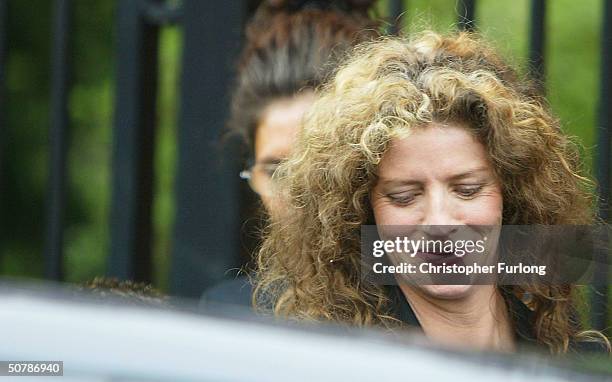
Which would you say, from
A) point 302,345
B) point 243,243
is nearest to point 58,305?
point 302,345

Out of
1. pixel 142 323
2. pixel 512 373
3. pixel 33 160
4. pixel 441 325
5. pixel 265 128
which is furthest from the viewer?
pixel 33 160

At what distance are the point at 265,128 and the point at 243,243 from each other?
61cm

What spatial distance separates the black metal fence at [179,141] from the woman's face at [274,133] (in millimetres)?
450

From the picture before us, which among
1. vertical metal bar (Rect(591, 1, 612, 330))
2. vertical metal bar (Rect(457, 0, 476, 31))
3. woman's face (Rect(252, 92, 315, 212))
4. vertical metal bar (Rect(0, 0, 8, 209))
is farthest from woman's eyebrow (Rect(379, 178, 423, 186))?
vertical metal bar (Rect(0, 0, 8, 209))

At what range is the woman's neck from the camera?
6.56 ft

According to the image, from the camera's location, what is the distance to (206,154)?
3.39 meters

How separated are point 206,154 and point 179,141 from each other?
0.09 meters

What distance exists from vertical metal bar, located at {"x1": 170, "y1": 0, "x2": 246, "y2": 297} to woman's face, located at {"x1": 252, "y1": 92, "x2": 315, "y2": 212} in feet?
1.71

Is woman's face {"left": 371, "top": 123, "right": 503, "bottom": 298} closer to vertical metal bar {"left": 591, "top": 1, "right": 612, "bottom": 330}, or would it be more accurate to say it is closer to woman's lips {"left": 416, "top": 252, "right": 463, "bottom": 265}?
woman's lips {"left": 416, "top": 252, "right": 463, "bottom": 265}

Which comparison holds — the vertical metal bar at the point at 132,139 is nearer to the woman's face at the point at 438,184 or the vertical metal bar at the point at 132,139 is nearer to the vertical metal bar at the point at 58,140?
the vertical metal bar at the point at 58,140

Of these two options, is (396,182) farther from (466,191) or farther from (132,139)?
(132,139)

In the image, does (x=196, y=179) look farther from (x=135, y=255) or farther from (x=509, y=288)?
(x=509, y=288)

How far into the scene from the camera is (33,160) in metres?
3.75

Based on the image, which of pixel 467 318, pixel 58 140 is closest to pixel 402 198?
pixel 467 318
